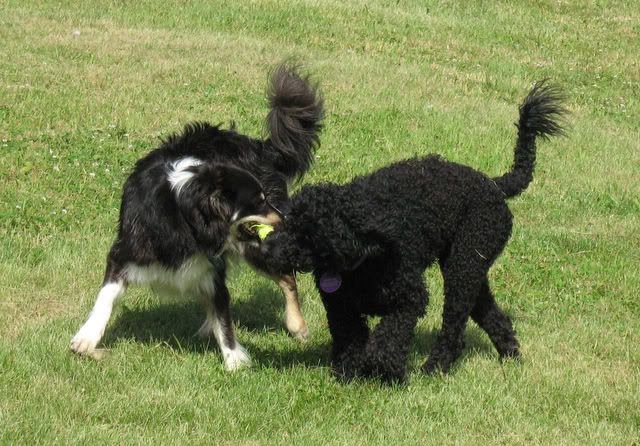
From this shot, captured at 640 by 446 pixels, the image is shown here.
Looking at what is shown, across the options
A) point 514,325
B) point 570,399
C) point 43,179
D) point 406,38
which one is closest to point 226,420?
point 570,399

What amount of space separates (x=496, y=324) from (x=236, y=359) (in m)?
1.91

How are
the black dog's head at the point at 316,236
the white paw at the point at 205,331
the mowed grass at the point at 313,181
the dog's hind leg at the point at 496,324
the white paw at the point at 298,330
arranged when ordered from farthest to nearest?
the white paw at the point at 298,330 → the white paw at the point at 205,331 → the dog's hind leg at the point at 496,324 → the mowed grass at the point at 313,181 → the black dog's head at the point at 316,236

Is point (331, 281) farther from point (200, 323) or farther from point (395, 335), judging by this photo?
point (200, 323)

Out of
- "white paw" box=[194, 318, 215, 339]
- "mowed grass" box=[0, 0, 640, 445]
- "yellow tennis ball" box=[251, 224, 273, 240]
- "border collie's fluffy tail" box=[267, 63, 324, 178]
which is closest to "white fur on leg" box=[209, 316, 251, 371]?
"mowed grass" box=[0, 0, 640, 445]

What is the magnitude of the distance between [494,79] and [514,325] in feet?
27.1

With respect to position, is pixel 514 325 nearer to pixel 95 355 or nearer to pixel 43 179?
pixel 95 355

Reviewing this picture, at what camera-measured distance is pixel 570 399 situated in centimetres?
599

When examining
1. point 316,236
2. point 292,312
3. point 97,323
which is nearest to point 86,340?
point 97,323

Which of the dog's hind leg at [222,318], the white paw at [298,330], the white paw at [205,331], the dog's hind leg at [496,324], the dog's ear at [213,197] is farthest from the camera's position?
the white paw at [298,330]

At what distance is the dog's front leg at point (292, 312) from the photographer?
6980 millimetres

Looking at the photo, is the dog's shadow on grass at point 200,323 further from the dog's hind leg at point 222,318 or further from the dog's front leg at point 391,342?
the dog's front leg at point 391,342

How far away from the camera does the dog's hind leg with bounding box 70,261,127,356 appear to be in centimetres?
597

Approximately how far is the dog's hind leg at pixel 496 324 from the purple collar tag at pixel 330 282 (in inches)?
57.6

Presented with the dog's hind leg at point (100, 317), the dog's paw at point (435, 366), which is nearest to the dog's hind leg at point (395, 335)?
the dog's paw at point (435, 366)
